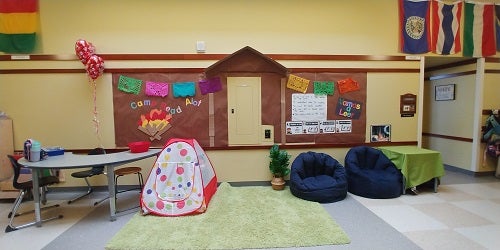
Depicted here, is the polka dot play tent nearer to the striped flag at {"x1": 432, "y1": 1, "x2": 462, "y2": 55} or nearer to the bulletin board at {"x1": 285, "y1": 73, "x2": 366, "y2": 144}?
the bulletin board at {"x1": 285, "y1": 73, "x2": 366, "y2": 144}

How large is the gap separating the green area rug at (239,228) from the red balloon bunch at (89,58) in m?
2.20

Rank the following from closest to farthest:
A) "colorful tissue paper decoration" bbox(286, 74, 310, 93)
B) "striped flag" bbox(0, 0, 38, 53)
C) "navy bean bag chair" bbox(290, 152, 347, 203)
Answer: "navy bean bag chair" bbox(290, 152, 347, 203) → "striped flag" bbox(0, 0, 38, 53) → "colorful tissue paper decoration" bbox(286, 74, 310, 93)

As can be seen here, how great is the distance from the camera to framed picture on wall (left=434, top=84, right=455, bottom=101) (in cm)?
491

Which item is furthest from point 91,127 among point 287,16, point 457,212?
point 457,212

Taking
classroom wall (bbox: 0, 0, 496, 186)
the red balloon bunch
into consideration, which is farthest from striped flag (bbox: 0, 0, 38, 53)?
the red balloon bunch

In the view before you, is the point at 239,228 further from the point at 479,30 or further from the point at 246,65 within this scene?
the point at 479,30

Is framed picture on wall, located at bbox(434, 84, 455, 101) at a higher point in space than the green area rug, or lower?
Answer: higher

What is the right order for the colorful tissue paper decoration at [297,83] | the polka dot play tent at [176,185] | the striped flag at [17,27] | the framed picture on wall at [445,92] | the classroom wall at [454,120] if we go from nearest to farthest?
the polka dot play tent at [176,185] → the striped flag at [17,27] → the colorful tissue paper decoration at [297,83] → the classroom wall at [454,120] → the framed picture on wall at [445,92]

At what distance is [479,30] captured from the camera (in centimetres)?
439

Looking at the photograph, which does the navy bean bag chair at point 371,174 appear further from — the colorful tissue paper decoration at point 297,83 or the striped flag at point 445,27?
the striped flag at point 445,27

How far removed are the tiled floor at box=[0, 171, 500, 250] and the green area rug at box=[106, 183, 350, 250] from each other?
779 mm

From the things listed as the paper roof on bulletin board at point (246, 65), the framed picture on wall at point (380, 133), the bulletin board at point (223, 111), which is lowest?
the framed picture on wall at point (380, 133)

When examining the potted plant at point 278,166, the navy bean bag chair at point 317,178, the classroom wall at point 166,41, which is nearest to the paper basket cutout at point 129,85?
the classroom wall at point 166,41

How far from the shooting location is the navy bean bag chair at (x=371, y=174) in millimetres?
3590
